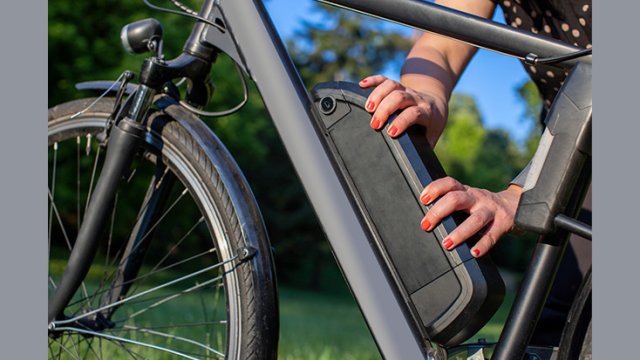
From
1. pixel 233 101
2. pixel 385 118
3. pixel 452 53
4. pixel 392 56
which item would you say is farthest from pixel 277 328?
pixel 392 56

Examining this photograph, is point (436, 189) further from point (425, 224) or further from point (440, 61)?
point (440, 61)

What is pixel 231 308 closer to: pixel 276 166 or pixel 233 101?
pixel 233 101

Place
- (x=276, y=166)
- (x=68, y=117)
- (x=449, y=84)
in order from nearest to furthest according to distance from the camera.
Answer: (x=449, y=84), (x=68, y=117), (x=276, y=166)

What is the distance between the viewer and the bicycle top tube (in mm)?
1350

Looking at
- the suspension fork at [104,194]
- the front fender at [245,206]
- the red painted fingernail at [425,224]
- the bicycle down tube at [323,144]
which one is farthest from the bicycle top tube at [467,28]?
the suspension fork at [104,194]

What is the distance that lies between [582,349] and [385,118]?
59cm

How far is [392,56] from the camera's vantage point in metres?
44.4

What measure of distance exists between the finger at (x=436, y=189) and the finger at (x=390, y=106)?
5.0 inches

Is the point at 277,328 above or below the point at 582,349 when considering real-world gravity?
above

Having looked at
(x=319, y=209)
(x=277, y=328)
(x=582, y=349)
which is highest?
(x=319, y=209)

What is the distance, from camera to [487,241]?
138cm

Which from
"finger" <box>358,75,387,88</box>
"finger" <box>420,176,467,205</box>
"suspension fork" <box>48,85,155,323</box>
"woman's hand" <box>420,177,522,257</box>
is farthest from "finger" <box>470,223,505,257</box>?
"suspension fork" <box>48,85,155,323</box>

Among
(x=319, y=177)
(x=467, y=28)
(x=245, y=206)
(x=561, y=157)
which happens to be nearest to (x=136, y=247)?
(x=245, y=206)

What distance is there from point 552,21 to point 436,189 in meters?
0.62
